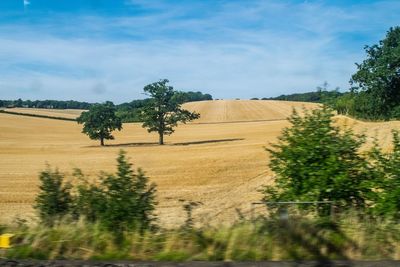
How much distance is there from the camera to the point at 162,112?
61.9 metres

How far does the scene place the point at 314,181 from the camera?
8516mm

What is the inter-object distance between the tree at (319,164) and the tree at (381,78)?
4019 centimetres

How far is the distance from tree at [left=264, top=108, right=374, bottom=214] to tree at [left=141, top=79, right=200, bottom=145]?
5216cm

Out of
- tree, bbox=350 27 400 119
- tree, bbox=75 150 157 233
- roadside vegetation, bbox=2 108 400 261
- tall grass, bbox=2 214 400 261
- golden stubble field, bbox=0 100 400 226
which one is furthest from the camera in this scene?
tree, bbox=350 27 400 119

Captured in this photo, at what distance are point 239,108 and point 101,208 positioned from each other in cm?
10608

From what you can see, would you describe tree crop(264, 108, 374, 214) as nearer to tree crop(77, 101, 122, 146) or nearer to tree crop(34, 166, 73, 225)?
tree crop(34, 166, 73, 225)

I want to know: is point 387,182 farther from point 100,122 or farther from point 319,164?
point 100,122

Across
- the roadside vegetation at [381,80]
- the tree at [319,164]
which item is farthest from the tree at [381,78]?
the tree at [319,164]

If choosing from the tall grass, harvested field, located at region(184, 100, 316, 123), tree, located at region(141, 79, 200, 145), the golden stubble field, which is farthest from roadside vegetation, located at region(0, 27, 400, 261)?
harvested field, located at region(184, 100, 316, 123)

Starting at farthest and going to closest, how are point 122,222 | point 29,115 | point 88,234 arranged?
point 29,115
point 122,222
point 88,234

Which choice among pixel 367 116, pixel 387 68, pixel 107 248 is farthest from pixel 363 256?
pixel 367 116

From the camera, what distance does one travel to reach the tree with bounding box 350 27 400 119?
153 ft

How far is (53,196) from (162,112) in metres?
53.5

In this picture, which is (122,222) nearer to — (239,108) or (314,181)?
(314,181)
